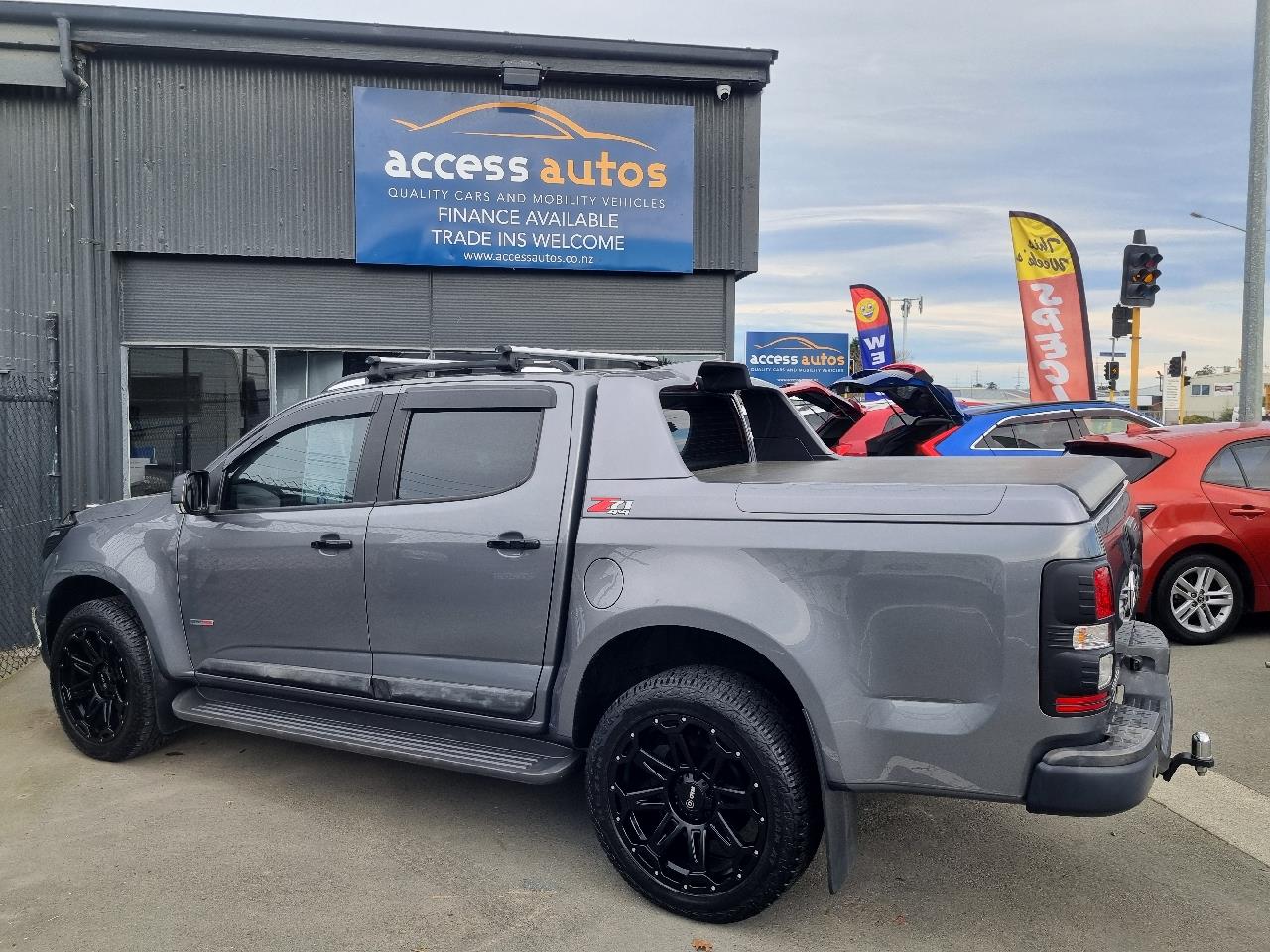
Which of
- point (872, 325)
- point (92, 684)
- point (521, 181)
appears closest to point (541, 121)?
point (521, 181)

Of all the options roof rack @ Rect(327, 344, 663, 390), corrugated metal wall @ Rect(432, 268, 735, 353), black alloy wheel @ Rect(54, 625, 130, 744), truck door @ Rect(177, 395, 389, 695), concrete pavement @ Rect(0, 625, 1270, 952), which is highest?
corrugated metal wall @ Rect(432, 268, 735, 353)

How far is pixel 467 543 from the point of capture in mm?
4102

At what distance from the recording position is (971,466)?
4.22m

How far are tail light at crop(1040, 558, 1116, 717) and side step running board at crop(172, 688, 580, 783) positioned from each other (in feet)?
5.79

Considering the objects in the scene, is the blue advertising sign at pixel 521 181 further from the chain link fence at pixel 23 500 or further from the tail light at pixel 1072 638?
the tail light at pixel 1072 638

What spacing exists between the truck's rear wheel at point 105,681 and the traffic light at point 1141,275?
1526 cm

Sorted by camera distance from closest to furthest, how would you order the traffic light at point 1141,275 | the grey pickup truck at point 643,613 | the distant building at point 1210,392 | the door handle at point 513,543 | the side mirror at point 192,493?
the grey pickup truck at point 643,613 < the door handle at point 513,543 < the side mirror at point 192,493 < the traffic light at point 1141,275 < the distant building at point 1210,392

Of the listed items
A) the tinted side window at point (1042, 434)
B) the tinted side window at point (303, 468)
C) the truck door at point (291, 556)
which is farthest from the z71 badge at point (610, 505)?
the tinted side window at point (1042, 434)

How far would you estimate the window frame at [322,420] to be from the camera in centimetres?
453

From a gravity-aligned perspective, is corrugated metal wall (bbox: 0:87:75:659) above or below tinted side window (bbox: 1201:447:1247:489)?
above

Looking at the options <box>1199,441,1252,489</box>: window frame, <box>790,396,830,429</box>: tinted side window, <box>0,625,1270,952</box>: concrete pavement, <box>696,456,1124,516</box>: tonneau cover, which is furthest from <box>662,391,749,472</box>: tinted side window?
<box>790,396,830,429</box>: tinted side window

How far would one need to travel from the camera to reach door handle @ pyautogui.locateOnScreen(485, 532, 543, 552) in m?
3.95

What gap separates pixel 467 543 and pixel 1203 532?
551cm

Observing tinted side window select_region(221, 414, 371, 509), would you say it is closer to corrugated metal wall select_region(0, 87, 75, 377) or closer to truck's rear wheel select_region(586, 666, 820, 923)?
truck's rear wheel select_region(586, 666, 820, 923)
